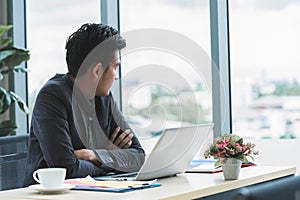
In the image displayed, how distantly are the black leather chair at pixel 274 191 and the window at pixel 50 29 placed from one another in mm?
3442

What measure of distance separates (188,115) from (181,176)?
3.67 feet

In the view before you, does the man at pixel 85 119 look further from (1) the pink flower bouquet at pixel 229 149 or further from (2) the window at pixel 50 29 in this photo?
(2) the window at pixel 50 29

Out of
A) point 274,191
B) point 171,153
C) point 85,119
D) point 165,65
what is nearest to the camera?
point 274,191

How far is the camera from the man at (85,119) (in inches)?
97.0

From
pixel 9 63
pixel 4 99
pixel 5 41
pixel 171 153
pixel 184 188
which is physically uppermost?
pixel 5 41

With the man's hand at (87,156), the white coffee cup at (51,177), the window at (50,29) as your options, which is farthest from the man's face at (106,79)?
the window at (50,29)

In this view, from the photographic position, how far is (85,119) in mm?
2688

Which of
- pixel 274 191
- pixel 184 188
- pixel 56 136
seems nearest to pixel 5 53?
pixel 56 136

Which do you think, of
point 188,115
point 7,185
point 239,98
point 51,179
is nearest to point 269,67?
point 239,98

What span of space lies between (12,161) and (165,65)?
160cm

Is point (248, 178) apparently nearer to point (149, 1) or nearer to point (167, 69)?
point (167, 69)

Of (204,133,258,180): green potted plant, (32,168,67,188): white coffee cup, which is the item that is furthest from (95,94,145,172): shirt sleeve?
(32,168,67,188): white coffee cup

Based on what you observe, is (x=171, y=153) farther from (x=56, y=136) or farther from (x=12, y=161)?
(x=12, y=161)

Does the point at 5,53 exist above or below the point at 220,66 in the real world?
above
